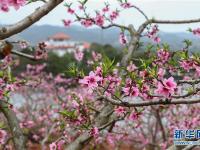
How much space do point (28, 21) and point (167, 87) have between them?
140 cm

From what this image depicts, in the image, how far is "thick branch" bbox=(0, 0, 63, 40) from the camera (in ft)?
9.47

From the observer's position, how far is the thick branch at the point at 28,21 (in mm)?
2887

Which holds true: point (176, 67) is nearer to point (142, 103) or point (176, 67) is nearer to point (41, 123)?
point (142, 103)

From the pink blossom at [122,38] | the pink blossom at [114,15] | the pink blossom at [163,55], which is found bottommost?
the pink blossom at [163,55]

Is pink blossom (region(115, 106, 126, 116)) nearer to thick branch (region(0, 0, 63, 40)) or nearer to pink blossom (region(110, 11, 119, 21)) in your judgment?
thick branch (region(0, 0, 63, 40))

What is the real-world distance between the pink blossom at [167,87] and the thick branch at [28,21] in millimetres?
1288

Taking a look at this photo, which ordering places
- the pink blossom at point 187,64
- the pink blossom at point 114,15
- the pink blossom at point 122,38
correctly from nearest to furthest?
the pink blossom at point 187,64
the pink blossom at point 122,38
the pink blossom at point 114,15

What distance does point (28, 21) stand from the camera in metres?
2.88

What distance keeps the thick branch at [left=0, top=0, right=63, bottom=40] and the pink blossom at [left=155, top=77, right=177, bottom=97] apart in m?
1.29

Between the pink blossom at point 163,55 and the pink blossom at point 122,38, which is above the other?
Answer: the pink blossom at point 122,38

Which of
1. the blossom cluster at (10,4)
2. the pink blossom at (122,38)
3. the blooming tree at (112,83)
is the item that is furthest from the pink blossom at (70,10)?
the blossom cluster at (10,4)

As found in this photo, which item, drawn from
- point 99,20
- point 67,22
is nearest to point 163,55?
point 99,20

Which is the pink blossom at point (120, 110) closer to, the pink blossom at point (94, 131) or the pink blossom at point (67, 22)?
the pink blossom at point (94, 131)

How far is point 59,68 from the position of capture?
3309 centimetres
